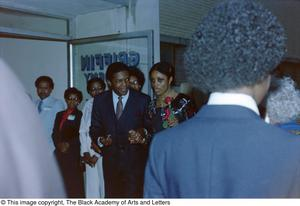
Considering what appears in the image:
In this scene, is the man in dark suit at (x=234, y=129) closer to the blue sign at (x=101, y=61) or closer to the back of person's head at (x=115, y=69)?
the back of person's head at (x=115, y=69)

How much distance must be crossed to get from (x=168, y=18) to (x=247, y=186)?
514 cm

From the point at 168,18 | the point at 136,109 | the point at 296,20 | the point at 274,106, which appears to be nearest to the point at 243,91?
the point at 274,106

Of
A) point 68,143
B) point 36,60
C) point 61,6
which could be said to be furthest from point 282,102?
point 36,60

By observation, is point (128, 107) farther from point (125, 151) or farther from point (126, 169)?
point (126, 169)

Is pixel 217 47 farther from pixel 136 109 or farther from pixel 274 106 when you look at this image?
pixel 136 109

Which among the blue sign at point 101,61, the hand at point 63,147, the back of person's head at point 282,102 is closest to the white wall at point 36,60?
the blue sign at point 101,61

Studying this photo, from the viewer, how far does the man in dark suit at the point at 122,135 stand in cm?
335

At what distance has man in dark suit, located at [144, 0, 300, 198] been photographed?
1000 millimetres

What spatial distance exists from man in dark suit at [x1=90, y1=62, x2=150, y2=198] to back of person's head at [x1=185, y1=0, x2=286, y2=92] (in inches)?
88.4

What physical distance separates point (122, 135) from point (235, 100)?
2.36 metres

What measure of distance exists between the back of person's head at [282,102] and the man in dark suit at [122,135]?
5.24ft

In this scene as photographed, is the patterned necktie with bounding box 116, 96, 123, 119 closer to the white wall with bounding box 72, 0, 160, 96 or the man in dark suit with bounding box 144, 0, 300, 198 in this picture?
the white wall with bounding box 72, 0, 160, 96

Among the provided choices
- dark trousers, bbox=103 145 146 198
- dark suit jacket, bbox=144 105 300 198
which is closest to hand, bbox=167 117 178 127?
dark trousers, bbox=103 145 146 198

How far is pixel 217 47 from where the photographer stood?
1046 mm
